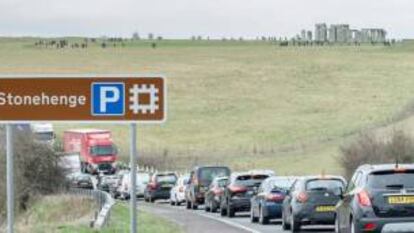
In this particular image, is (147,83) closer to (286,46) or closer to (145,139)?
(145,139)

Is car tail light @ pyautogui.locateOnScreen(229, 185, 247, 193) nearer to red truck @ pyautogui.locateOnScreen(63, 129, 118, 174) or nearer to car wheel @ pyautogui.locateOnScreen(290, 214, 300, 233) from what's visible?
car wheel @ pyautogui.locateOnScreen(290, 214, 300, 233)

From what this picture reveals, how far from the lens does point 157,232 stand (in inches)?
1187

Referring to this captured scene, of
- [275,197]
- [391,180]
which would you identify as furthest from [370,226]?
[275,197]

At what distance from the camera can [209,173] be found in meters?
49.7

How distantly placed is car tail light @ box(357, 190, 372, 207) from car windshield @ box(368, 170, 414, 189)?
169mm

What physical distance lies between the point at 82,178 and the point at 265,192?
3532 cm

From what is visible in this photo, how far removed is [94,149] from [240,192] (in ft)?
149

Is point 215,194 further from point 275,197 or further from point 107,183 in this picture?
point 107,183

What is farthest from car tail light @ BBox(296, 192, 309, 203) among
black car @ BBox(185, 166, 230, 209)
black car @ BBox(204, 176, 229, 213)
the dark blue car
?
black car @ BBox(185, 166, 230, 209)

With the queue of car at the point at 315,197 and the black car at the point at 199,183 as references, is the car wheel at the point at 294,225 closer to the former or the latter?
the queue of car at the point at 315,197

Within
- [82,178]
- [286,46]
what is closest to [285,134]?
[82,178]

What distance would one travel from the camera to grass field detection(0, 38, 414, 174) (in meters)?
→ 84.2

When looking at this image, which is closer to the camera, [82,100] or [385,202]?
[82,100]

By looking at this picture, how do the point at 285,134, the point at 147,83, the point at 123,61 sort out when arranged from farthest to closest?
the point at 123,61 → the point at 285,134 → the point at 147,83
